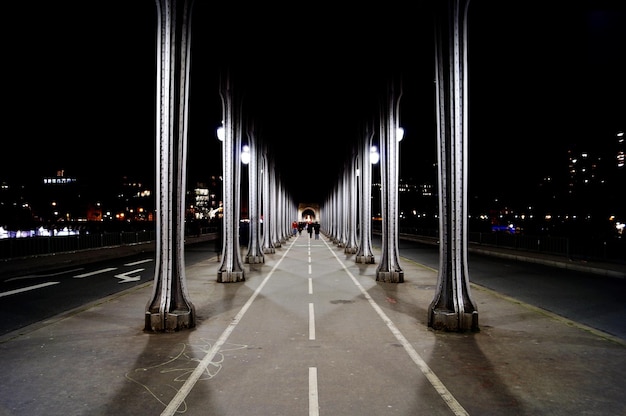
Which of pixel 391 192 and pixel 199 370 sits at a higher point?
pixel 391 192

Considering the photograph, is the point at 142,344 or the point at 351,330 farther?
the point at 351,330

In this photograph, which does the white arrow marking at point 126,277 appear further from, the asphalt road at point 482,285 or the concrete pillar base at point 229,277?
the concrete pillar base at point 229,277

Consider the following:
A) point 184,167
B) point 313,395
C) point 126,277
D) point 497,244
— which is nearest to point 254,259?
point 126,277

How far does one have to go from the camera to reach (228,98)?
17750 mm

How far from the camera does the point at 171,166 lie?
33.1ft

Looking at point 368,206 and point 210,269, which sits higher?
point 368,206

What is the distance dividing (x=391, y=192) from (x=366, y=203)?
20.9 feet

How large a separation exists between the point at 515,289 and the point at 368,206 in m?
9.52

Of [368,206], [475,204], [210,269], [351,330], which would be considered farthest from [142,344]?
[475,204]

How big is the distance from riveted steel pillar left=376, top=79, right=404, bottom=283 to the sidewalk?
21.4 ft

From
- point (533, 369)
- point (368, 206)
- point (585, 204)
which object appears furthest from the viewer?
point (585, 204)

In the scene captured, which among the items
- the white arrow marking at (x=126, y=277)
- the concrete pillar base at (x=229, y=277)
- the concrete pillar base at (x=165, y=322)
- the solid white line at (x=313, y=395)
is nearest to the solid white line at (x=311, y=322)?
the solid white line at (x=313, y=395)

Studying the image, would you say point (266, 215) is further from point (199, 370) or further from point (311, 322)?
point (199, 370)

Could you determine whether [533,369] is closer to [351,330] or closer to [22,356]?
[351,330]
